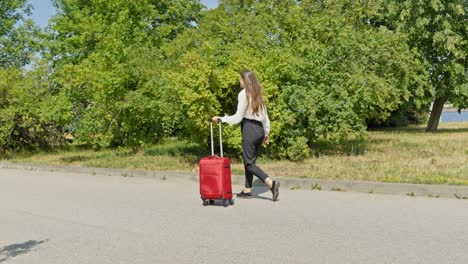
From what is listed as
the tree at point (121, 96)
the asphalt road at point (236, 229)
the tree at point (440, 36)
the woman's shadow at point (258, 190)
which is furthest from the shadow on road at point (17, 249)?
the tree at point (440, 36)

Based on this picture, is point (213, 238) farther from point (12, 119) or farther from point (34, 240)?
point (12, 119)

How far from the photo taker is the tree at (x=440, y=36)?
25.6 meters

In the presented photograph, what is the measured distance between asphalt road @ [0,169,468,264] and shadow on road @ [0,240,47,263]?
0.4 inches

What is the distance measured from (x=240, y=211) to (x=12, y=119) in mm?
14989

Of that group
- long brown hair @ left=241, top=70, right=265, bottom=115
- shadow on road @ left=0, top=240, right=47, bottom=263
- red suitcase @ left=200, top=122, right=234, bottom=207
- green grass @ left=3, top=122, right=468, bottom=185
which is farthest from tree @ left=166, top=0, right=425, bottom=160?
shadow on road @ left=0, top=240, right=47, bottom=263

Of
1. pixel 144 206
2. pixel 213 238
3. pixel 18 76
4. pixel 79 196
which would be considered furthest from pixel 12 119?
pixel 213 238

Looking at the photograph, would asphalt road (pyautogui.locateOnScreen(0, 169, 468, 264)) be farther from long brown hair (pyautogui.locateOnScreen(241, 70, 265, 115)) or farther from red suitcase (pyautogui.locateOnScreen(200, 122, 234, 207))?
long brown hair (pyautogui.locateOnScreen(241, 70, 265, 115))

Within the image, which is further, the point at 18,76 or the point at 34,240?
the point at 18,76

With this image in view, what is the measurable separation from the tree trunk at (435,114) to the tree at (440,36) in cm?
58

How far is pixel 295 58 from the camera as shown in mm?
12039

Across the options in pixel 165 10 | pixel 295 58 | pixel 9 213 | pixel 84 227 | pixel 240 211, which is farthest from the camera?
pixel 165 10

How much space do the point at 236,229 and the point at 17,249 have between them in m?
2.33

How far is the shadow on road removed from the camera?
4689mm

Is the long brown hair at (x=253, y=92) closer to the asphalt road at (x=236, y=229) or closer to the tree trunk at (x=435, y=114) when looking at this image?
the asphalt road at (x=236, y=229)
